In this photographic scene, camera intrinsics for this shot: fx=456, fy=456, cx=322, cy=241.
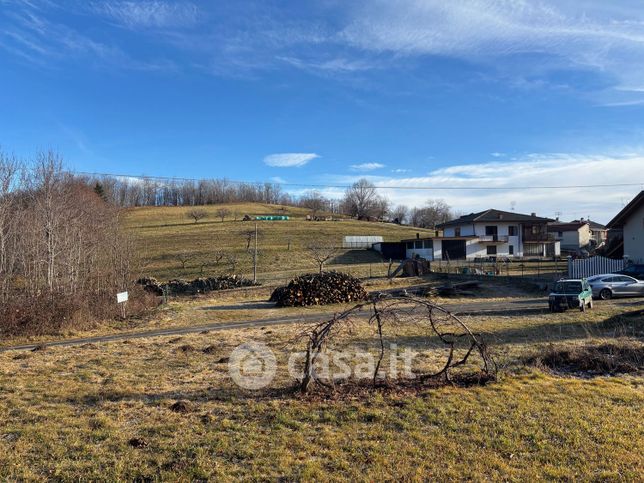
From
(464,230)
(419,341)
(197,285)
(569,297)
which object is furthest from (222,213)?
(419,341)

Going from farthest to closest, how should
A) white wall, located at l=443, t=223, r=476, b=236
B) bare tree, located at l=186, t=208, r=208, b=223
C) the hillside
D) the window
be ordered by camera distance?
bare tree, located at l=186, t=208, r=208, b=223 < white wall, located at l=443, t=223, r=476, b=236 < the hillside < the window

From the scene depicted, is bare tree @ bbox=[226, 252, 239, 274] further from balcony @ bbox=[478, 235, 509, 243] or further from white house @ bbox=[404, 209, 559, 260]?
balcony @ bbox=[478, 235, 509, 243]

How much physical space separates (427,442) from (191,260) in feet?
168

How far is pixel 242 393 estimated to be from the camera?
7.92m

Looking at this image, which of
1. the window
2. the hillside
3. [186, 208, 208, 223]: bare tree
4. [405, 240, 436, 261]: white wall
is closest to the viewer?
the window

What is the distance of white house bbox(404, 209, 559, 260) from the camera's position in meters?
60.4

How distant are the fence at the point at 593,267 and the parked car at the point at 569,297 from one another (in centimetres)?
1374

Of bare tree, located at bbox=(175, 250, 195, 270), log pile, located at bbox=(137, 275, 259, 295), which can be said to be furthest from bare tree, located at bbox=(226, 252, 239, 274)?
log pile, located at bbox=(137, 275, 259, 295)

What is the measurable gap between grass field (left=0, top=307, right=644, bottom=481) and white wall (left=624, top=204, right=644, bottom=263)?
96.8ft

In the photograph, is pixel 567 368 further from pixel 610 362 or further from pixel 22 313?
pixel 22 313

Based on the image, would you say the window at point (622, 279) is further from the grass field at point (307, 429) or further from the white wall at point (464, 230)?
the white wall at point (464, 230)

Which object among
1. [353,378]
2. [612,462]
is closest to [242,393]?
[353,378]

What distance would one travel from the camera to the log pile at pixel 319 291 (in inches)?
994

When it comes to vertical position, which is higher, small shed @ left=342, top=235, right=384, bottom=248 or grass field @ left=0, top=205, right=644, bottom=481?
small shed @ left=342, top=235, right=384, bottom=248
